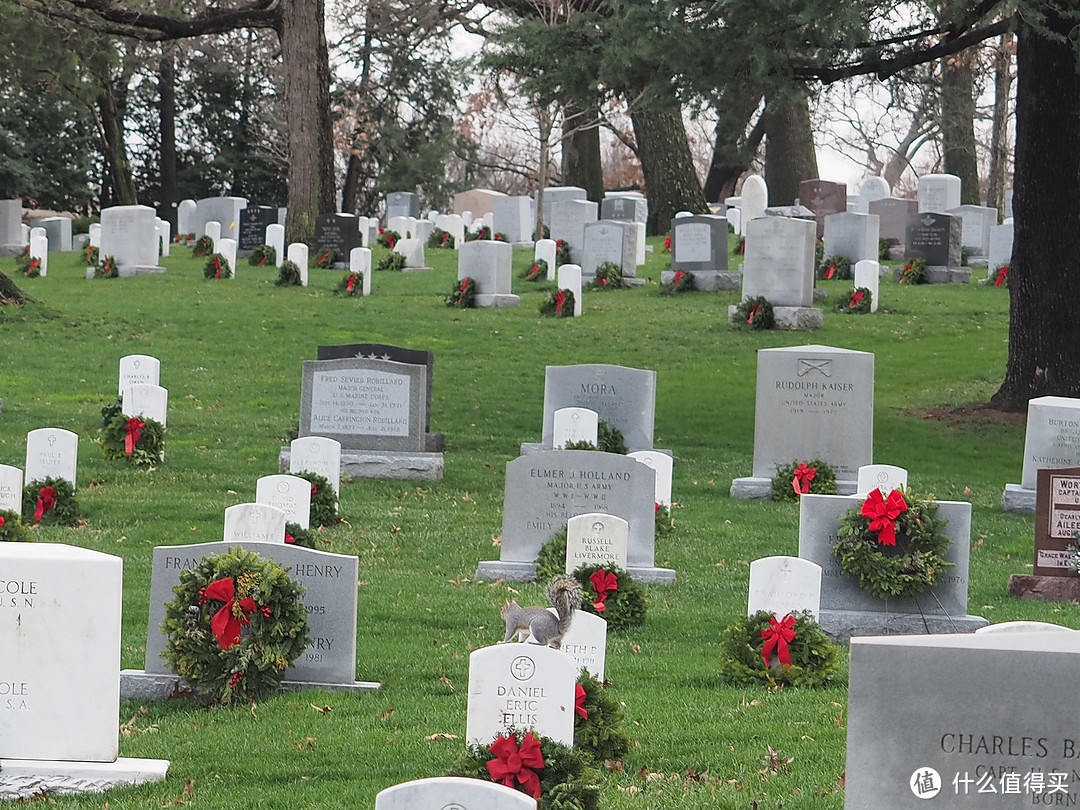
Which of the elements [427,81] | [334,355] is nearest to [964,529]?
[334,355]

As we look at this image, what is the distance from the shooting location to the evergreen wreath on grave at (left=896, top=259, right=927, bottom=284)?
26.1m

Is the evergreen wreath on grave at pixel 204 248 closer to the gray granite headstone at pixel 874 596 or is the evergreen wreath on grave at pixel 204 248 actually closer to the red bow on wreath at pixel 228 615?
the gray granite headstone at pixel 874 596

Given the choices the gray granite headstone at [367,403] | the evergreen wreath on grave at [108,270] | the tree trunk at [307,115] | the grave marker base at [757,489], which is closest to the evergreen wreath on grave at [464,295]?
the tree trunk at [307,115]

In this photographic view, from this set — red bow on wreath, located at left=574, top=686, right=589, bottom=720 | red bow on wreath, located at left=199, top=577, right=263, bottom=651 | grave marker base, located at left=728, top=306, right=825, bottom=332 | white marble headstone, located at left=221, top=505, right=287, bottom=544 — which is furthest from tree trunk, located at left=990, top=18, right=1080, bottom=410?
red bow on wreath, located at left=574, top=686, right=589, bottom=720

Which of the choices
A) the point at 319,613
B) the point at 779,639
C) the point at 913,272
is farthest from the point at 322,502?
the point at 913,272

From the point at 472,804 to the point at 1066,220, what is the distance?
44.3ft

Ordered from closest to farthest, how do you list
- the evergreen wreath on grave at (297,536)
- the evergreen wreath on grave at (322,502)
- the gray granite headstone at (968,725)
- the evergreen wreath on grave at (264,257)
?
the gray granite headstone at (968,725) → the evergreen wreath on grave at (297,536) → the evergreen wreath on grave at (322,502) → the evergreen wreath on grave at (264,257)

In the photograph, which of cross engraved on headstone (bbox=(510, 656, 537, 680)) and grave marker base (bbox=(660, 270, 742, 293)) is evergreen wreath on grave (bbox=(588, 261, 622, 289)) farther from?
cross engraved on headstone (bbox=(510, 656, 537, 680))

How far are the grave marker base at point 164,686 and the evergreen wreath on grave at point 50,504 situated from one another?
414cm

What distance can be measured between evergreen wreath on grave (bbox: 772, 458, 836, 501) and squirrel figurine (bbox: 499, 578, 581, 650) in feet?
22.9

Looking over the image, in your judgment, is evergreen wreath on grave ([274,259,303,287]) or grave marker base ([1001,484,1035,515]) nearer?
grave marker base ([1001,484,1035,515])

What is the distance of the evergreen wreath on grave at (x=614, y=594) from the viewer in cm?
824

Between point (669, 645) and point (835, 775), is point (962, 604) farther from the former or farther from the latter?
point (835, 775)

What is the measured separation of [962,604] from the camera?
8.38 meters
